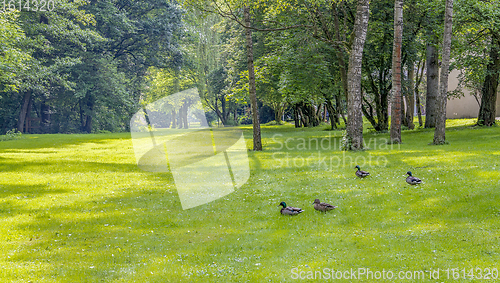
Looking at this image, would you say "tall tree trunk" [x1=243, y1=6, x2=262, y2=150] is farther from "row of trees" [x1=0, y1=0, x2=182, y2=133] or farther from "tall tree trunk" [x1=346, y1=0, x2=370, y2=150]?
"row of trees" [x1=0, y1=0, x2=182, y2=133]

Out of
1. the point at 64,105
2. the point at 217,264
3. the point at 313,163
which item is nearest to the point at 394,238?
the point at 217,264

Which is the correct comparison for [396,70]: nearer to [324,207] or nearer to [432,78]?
[432,78]

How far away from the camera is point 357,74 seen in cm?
2264

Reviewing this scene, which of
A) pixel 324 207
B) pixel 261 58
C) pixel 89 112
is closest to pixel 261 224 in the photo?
pixel 324 207

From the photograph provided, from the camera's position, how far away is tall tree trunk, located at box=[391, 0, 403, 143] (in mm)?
23609

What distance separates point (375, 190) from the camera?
1341 cm

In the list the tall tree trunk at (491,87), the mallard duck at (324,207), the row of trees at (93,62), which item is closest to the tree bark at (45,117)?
the row of trees at (93,62)

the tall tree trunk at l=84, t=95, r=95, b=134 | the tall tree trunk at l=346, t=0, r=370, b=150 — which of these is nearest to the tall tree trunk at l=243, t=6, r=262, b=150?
the tall tree trunk at l=346, t=0, r=370, b=150

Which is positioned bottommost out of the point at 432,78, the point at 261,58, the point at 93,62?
the point at 432,78

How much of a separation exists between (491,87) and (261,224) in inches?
1018

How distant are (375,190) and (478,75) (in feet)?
67.0

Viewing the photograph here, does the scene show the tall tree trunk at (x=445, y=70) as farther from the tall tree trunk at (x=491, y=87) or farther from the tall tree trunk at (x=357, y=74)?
the tall tree trunk at (x=491, y=87)

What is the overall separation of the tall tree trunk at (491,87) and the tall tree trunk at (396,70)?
7.97m

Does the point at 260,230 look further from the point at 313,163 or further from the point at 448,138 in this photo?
the point at 448,138
